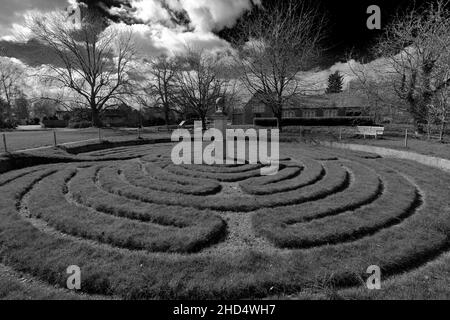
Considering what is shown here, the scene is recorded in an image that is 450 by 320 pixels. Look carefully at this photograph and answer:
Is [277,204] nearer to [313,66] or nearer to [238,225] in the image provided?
[238,225]

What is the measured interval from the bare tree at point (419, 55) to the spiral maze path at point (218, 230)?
550 inches

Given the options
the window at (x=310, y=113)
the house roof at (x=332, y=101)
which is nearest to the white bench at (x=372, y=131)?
the house roof at (x=332, y=101)

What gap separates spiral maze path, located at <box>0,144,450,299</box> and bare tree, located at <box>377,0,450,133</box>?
14.0 m

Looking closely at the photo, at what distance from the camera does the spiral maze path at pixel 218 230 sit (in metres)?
3.36

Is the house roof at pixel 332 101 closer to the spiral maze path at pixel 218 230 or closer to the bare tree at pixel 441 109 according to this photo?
the bare tree at pixel 441 109

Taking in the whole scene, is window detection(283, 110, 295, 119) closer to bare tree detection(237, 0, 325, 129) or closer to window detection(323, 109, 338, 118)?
window detection(323, 109, 338, 118)

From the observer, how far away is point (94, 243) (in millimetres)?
4305

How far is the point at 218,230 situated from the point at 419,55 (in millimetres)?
23323

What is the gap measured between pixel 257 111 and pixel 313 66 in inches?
1163

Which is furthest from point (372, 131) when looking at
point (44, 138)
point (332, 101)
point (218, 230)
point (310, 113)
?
point (332, 101)

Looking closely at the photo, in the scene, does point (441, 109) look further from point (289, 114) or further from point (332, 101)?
point (289, 114)

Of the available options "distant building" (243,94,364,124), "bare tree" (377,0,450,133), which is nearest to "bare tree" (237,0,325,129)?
"bare tree" (377,0,450,133)

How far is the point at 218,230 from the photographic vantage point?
4.79 meters
